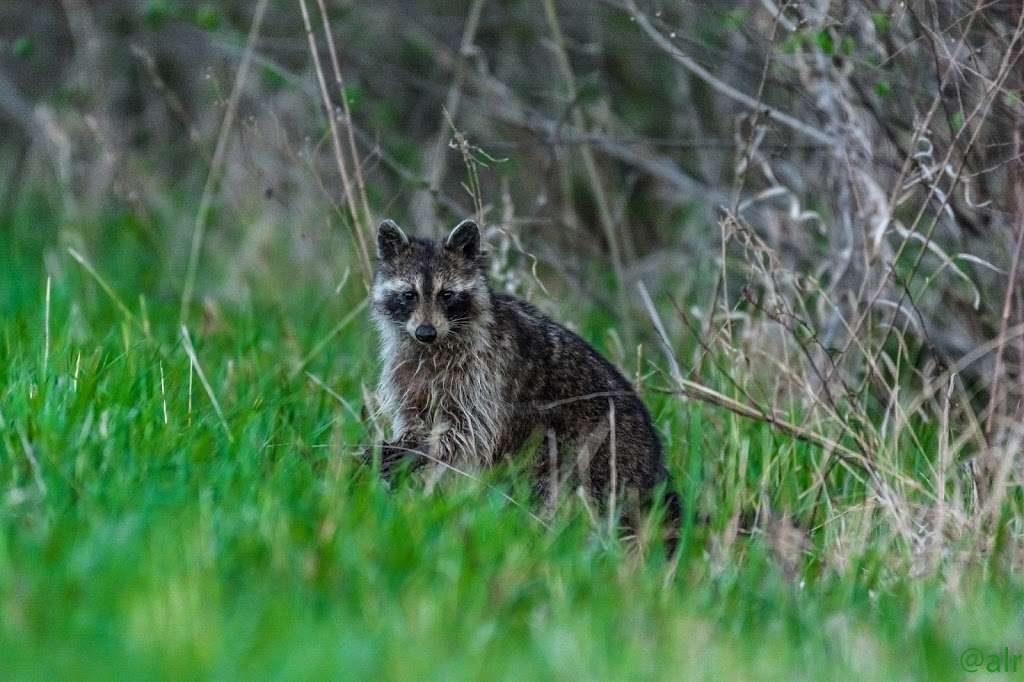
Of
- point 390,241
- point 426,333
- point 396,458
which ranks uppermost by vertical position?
point 390,241

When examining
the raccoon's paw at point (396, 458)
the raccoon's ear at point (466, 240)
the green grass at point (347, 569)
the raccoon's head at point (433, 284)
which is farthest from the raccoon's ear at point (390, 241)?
the raccoon's paw at point (396, 458)

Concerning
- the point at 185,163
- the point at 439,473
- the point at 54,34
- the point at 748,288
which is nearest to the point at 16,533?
the point at 439,473

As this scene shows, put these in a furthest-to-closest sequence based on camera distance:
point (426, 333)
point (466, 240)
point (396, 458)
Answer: point (466, 240), point (426, 333), point (396, 458)

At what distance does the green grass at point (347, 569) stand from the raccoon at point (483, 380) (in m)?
0.26

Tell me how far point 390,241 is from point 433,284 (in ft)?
1.11

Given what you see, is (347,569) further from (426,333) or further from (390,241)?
(390,241)

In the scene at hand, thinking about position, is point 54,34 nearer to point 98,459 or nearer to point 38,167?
point 38,167

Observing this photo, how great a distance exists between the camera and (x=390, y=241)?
6543 millimetres

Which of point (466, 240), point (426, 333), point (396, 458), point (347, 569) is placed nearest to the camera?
point (347, 569)

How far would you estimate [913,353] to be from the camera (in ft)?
25.4

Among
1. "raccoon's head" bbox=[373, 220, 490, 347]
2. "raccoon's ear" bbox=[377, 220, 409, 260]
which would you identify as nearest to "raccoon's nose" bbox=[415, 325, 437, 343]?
"raccoon's head" bbox=[373, 220, 490, 347]

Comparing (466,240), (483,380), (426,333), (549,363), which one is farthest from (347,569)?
(466,240)

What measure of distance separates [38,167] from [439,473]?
25.0ft

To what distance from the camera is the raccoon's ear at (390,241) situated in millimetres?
6495
